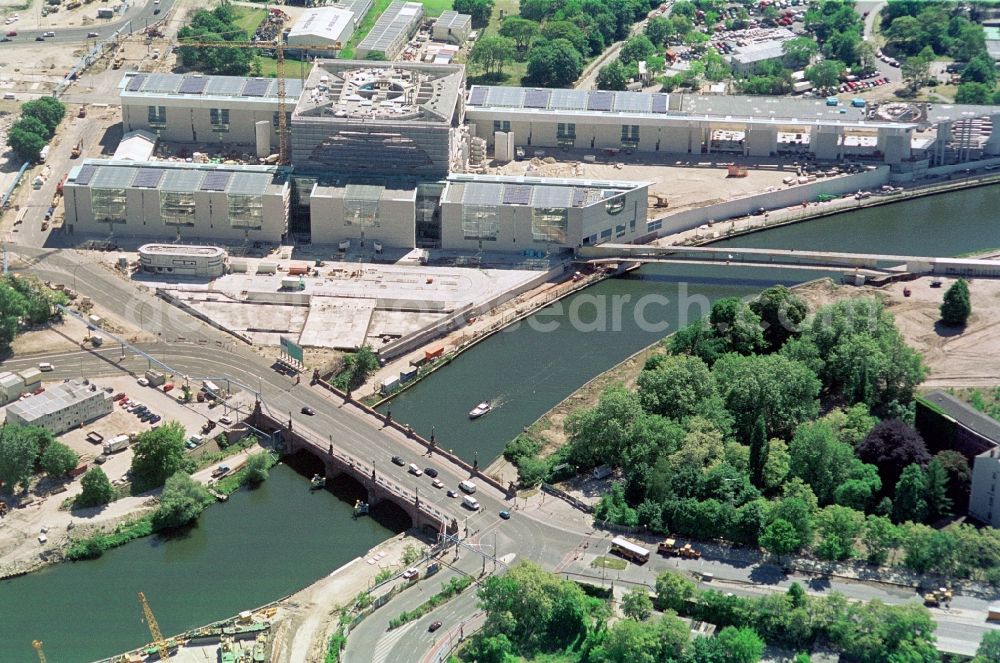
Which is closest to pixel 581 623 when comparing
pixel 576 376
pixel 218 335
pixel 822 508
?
pixel 822 508

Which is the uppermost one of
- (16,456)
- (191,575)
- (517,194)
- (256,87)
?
(256,87)

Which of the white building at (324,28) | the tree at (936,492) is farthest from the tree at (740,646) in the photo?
the white building at (324,28)

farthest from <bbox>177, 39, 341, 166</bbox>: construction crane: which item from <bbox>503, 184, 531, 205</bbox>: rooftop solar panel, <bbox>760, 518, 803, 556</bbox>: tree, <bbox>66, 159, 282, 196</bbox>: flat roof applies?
<bbox>760, 518, 803, 556</bbox>: tree

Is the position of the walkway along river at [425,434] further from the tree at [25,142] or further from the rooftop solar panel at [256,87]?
the tree at [25,142]

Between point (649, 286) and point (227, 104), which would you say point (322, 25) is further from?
point (649, 286)

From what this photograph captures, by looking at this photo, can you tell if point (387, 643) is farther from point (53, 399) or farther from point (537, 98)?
point (537, 98)

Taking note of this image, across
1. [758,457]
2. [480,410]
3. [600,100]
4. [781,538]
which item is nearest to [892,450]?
[758,457]
